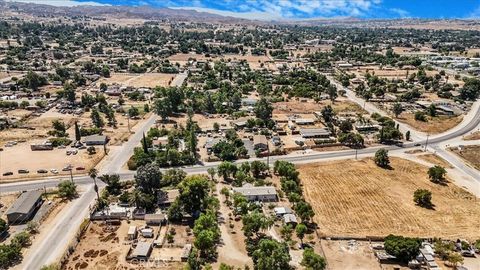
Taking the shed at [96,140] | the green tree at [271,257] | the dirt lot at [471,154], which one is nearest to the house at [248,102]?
the shed at [96,140]

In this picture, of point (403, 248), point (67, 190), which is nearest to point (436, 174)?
point (403, 248)

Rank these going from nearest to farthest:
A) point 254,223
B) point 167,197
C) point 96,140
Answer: point 254,223, point 167,197, point 96,140

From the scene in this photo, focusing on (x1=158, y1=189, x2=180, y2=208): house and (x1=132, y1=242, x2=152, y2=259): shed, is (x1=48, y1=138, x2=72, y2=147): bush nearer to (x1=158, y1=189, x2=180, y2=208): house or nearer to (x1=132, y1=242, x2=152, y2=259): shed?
(x1=158, y1=189, x2=180, y2=208): house

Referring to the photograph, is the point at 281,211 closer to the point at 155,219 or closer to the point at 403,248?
the point at 403,248

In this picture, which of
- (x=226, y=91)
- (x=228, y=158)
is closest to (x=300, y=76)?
(x=226, y=91)

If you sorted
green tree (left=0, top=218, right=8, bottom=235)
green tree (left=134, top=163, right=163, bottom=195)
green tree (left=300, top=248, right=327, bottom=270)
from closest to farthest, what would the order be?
1. green tree (left=300, top=248, right=327, bottom=270)
2. green tree (left=0, top=218, right=8, bottom=235)
3. green tree (left=134, top=163, right=163, bottom=195)

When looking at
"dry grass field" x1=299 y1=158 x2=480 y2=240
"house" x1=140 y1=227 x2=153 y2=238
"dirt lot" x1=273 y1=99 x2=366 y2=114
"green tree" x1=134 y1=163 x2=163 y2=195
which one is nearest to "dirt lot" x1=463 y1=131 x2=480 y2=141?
"dry grass field" x1=299 y1=158 x2=480 y2=240

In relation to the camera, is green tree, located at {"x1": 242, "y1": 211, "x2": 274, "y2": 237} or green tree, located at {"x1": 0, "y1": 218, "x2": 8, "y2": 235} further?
green tree, located at {"x1": 0, "y1": 218, "x2": 8, "y2": 235}

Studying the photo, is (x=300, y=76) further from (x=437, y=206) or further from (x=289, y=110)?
(x=437, y=206)
